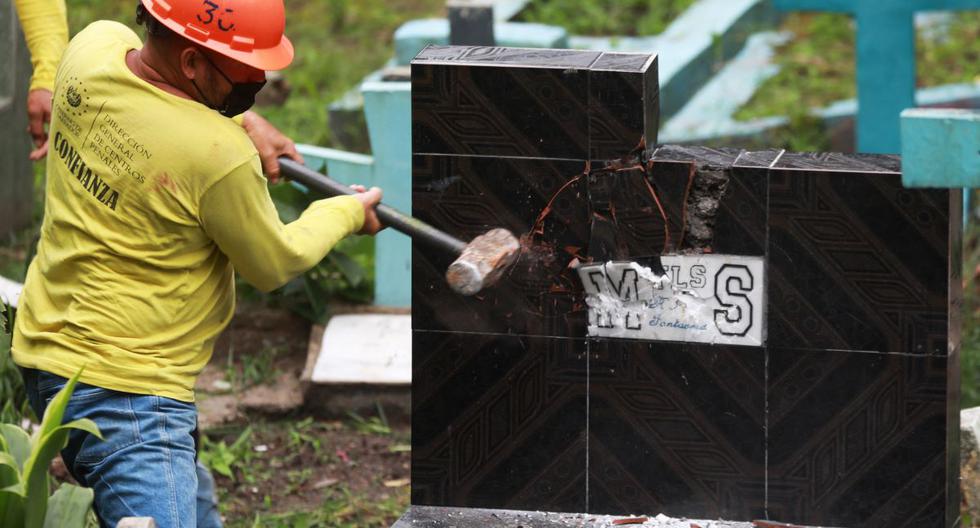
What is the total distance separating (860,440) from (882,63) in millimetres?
3624

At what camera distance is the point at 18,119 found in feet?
22.9

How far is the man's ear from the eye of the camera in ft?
10.6

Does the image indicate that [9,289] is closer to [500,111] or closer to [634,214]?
[500,111]

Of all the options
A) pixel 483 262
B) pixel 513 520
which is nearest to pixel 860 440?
pixel 513 520

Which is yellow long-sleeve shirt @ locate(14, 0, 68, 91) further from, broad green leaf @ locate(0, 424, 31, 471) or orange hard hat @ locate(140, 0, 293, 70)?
broad green leaf @ locate(0, 424, 31, 471)

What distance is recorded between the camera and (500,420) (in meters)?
3.92

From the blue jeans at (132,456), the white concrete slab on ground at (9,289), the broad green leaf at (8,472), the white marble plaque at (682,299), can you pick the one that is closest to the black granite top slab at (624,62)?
the white marble plaque at (682,299)

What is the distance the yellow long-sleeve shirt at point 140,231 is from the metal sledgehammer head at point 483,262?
0.29m

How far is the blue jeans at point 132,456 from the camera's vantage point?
130 inches

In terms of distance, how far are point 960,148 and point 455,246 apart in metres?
1.16

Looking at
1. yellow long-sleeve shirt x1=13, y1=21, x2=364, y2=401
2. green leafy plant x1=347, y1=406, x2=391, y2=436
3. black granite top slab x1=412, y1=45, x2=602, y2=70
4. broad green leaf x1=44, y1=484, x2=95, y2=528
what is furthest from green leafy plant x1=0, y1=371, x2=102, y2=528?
green leafy plant x1=347, y1=406, x2=391, y2=436

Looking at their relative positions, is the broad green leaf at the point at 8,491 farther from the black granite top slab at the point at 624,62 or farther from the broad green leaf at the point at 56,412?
the black granite top slab at the point at 624,62

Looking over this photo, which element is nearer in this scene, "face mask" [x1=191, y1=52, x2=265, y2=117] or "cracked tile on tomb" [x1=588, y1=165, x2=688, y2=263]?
"face mask" [x1=191, y1=52, x2=265, y2=117]

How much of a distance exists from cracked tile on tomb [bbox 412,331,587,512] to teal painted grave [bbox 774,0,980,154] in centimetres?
347
